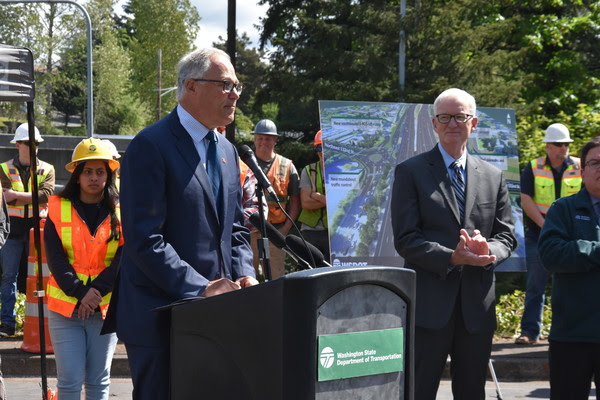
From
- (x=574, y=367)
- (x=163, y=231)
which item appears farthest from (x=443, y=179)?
(x=163, y=231)

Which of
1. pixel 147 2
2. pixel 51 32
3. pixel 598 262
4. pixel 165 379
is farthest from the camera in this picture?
pixel 147 2

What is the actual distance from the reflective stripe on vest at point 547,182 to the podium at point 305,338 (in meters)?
6.77

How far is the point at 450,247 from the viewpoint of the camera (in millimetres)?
4941

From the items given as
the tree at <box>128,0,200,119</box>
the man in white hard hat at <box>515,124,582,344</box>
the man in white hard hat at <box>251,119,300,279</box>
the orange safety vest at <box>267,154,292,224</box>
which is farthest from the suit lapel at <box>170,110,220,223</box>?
the tree at <box>128,0,200,119</box>

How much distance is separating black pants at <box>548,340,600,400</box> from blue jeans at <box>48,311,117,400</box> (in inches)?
101

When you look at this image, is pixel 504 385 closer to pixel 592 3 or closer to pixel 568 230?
pixel 568 230

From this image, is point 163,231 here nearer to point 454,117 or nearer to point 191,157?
point 191,157

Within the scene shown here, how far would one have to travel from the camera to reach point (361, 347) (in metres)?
3.08

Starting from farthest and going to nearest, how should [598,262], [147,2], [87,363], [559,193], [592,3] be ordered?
1. [147,2]
2. [592,3]
3. [559,193]
4. [87,363]
5. [598,262]

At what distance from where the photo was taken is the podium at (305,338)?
2.93m

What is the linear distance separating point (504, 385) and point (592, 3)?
19.0 meters

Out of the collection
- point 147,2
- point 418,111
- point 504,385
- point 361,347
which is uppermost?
point 147,2

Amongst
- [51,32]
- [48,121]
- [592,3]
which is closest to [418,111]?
[592,3]

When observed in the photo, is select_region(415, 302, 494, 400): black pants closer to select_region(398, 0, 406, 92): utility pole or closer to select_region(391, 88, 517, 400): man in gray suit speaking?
select_region(391, 88, 517, 400): man in gray suit speaking
